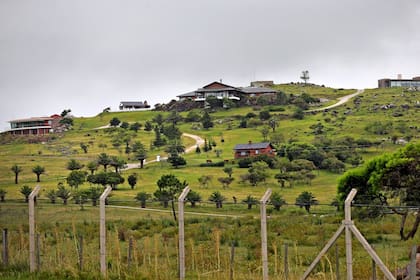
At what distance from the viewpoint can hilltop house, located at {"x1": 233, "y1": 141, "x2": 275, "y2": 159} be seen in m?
71.5

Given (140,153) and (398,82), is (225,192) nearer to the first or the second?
(140,153)

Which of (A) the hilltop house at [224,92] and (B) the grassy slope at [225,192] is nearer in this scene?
(B) the grassy slope at [225,192]

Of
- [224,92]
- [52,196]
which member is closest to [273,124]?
[224,92]

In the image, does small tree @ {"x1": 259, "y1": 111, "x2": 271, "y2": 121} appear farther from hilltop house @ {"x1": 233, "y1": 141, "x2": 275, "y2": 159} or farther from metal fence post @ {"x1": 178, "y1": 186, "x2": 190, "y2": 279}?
metal fence post @ {"x1": 178, "y1": 186, "x2": 190, "y2": 279}

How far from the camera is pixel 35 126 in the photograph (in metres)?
113

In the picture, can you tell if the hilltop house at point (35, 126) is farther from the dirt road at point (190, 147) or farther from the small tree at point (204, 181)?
the small tree at point (204, 181)

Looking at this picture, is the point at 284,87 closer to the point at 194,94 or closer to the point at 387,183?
the point at 194,94

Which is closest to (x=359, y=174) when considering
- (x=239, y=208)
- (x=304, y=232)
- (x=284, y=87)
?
(x=304, y=232)

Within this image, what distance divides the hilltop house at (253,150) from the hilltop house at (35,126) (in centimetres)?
4889

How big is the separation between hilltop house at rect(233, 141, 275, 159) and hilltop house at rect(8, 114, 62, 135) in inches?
1925

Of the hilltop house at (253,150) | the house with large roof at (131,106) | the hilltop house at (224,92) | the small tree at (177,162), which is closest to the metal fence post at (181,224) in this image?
the small tree at (177,162)

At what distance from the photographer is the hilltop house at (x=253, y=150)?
71.5 metres

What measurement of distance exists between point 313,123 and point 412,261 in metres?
84.6

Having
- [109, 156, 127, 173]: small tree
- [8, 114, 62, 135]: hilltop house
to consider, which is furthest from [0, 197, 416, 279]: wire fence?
[8, 114, 62, 135]: hilltop house
